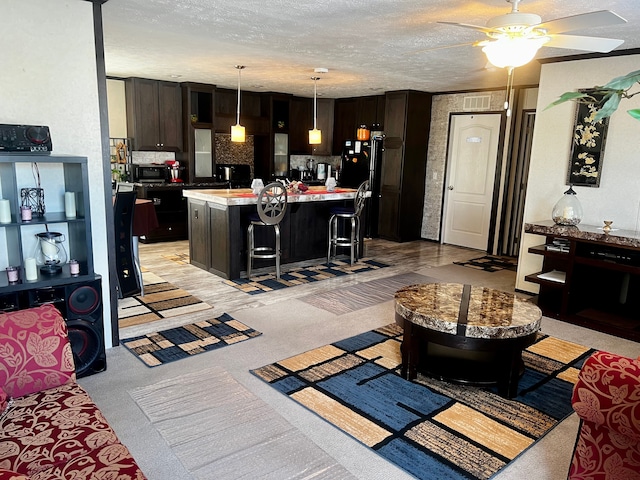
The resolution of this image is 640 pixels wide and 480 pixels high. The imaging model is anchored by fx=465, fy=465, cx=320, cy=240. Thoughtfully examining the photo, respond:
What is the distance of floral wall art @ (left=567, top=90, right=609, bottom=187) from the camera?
14.7 ft

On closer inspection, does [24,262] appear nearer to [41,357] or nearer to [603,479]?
[41,357]

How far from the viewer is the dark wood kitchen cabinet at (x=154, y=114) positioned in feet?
23.3

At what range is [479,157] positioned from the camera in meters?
7.39

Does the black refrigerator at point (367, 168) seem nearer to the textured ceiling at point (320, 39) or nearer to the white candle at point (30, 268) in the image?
the textured ceiling at point (320, 39)

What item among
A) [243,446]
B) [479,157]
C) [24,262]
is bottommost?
[243,446]

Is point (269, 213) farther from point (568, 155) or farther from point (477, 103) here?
point (477, 103)

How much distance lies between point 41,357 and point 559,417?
2.78 meters

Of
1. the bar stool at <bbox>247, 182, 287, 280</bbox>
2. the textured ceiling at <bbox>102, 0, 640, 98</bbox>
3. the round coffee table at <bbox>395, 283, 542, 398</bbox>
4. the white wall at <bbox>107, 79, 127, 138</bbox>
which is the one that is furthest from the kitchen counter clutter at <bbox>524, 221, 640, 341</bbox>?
the white wall at <bbox>107, 79, 127, 138</bbox>

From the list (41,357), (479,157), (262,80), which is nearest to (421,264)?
(479,157)

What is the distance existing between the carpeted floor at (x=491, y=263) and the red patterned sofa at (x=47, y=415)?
539cm

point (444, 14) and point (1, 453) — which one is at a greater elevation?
point (444, 14)

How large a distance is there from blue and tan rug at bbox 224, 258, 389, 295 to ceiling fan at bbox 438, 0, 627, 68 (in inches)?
128

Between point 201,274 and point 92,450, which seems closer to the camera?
point 92,450

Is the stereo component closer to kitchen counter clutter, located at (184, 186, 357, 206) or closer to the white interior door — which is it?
kitchen counter clutter, located at (184, 186, 357, 206)
